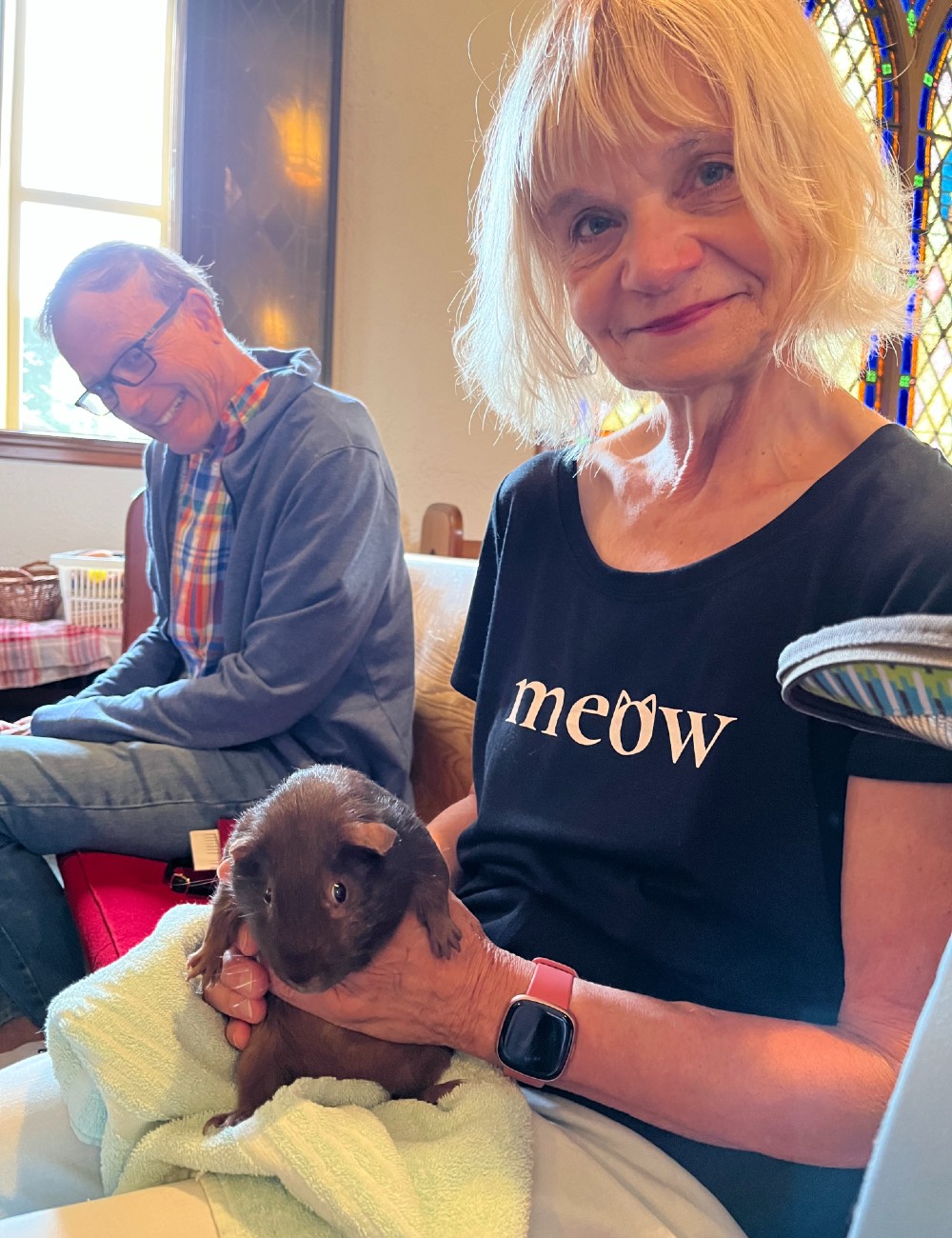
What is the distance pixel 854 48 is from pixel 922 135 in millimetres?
597

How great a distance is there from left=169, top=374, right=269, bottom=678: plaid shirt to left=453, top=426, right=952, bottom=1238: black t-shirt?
123 centimetres

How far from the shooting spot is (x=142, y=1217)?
758 millimetres

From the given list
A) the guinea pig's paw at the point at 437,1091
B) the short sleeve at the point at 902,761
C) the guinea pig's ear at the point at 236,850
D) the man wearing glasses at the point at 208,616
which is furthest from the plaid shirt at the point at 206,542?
the short sleeve at the point at 902,761

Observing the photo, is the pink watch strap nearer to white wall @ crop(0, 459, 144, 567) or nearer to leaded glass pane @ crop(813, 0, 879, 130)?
white wall @ crop(0, 459, 144, 567)

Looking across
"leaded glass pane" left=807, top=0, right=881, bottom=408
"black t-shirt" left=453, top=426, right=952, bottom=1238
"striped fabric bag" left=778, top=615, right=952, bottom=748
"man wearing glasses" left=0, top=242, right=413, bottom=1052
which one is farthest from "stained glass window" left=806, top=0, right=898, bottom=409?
"striped fabric bag" left=778, top=615, right=952, bottom=748

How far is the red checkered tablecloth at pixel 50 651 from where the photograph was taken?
10.3ft

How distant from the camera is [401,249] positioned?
413 cm

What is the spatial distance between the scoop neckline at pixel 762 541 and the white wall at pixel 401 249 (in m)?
3.35

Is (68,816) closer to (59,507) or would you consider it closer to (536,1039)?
(536,1039)

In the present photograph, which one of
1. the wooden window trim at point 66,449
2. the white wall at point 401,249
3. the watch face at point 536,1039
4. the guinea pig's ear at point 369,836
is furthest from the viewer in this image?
the white wall at point 401,249

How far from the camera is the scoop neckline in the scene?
82 cm

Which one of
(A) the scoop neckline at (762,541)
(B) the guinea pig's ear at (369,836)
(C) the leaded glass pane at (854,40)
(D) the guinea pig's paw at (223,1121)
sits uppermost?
(C) the leaded glass pane at (854,40)

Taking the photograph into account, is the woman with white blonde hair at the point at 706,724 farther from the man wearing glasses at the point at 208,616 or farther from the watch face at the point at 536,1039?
the man wearing glasses at the point at 208,616

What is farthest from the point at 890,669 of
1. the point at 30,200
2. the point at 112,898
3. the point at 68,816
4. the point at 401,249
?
the point at 30,200
